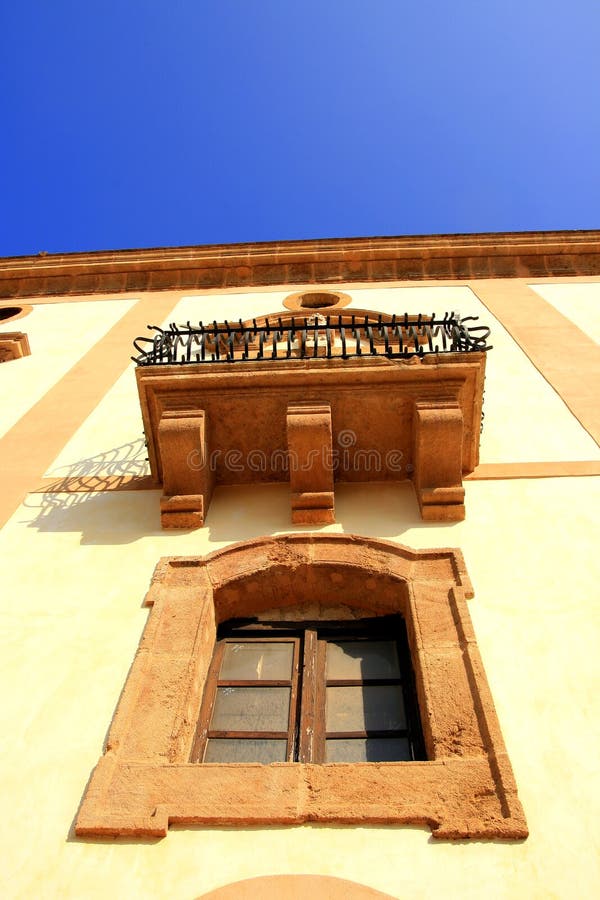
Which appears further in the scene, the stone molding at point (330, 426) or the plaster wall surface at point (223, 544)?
the stone molding at point (330, 426)

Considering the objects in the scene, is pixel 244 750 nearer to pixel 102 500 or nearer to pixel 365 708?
pixel 365 708

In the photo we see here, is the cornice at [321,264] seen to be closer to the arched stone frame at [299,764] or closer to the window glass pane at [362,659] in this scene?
the arched stone frame at [299,764]

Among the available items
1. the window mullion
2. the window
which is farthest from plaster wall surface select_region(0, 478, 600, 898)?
the window mullion

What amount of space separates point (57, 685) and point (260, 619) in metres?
1.35

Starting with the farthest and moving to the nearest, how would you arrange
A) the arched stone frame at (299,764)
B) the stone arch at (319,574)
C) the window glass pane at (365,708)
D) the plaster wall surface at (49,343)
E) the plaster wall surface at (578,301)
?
1. the plaster wall surface at (578,301)
2. the plaster wall surface at (49,343)
3. the stone arch at (319,574)
4. the window glass pane at (365,708)
5. the arched stone frame at (299,764)

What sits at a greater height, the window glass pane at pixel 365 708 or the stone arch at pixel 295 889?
the stone arch at pixel 295 889

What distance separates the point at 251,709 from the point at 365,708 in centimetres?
64

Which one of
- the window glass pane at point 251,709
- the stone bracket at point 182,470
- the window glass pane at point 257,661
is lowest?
the window glass pane at point 257,661

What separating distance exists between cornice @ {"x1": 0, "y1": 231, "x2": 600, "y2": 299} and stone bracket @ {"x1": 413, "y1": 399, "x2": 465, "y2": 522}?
719 centimetres

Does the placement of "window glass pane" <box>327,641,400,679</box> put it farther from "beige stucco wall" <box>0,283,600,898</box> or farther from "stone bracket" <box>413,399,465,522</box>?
"stone bracket" <box>413,399,465,522</box>

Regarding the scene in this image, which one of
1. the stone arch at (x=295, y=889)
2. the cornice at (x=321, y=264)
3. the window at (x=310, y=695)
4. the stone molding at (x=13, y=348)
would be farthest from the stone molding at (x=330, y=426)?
the cornice at (x=321, y=264)

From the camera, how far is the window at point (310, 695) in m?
3.83

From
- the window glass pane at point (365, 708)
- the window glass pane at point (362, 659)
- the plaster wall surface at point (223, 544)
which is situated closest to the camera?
the plaster wall surface at point (223, 544)

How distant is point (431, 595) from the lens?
4.46m
